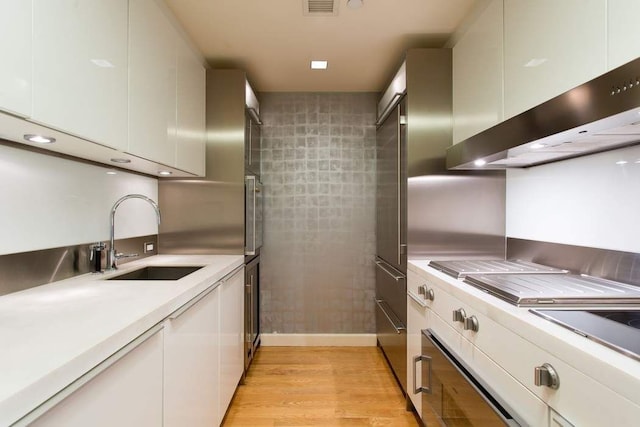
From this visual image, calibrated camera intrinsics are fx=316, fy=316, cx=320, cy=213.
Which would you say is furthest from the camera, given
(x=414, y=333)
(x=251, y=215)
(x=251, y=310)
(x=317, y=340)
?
(x=317, y=340)

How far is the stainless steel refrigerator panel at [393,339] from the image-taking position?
6.88 feet

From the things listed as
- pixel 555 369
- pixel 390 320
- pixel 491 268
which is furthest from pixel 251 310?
pixel 555 369

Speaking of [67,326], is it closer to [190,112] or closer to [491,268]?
[190,112]

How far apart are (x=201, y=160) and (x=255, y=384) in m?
1.69

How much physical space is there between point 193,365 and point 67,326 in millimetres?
645

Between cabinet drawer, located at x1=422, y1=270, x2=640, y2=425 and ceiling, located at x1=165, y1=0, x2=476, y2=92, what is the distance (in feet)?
Result: 5.40

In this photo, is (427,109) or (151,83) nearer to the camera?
(151,83)

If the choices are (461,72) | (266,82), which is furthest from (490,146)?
(266,82)

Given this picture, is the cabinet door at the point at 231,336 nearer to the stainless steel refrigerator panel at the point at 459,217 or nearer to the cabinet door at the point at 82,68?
the cabinet door at the point at 82,68

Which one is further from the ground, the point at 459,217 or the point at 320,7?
the point at 320,7

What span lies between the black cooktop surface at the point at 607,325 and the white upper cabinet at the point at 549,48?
2.46 ft

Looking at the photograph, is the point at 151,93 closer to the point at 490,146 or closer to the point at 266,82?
the point at 266,82

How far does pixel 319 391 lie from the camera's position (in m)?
2.24

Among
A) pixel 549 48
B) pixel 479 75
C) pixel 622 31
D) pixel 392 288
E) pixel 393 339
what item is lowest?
pixel 393 339
